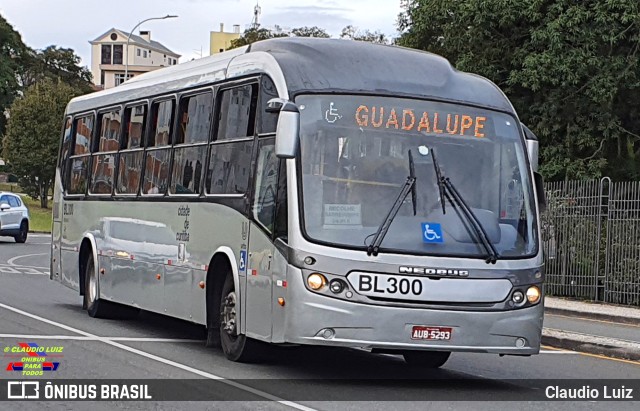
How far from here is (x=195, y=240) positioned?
1456 cm

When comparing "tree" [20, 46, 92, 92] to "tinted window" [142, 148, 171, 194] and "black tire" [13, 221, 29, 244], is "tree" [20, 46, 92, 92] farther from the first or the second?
"tinted window" [142, 148, 171, 194]

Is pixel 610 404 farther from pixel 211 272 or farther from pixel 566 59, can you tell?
pixel 566 59

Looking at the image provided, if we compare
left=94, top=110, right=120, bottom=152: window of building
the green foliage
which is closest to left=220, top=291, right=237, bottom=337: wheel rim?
left=94, top=110, right=120, bottom=152: window of building

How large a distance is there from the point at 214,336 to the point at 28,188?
7397 cm

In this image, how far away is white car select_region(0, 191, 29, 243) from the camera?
42.8 m

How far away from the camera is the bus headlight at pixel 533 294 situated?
39.6 ft

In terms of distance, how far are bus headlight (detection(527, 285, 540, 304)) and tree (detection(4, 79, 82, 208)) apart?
232 ft

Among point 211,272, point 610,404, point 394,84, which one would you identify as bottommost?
point 610,404

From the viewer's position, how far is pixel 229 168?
544 inches

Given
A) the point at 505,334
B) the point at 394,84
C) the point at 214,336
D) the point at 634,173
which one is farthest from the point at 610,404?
the point at 634,173

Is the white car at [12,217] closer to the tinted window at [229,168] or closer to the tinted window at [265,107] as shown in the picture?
the tinted window at [229,168]

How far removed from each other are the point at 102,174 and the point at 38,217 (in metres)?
56.0

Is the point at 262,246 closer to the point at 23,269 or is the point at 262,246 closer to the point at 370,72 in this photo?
the point at 370,72

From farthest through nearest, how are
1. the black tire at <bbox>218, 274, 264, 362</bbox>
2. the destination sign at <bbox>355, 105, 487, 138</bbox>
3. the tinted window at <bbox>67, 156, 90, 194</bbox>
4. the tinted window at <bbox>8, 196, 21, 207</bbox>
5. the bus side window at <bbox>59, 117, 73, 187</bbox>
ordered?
the tinted window at <bbox>8, 196, 21, 207</bbox> < the bus side window at <bbox>59, 117, 73, 187</bbox> < the tinted window at <bbox>67, 156, 90, 194</bbox> < the black tire at <bbox>218, 274, 264, 362</bbox> < the destination sign at <bbox>355, 105, 487, 138</bbox>
